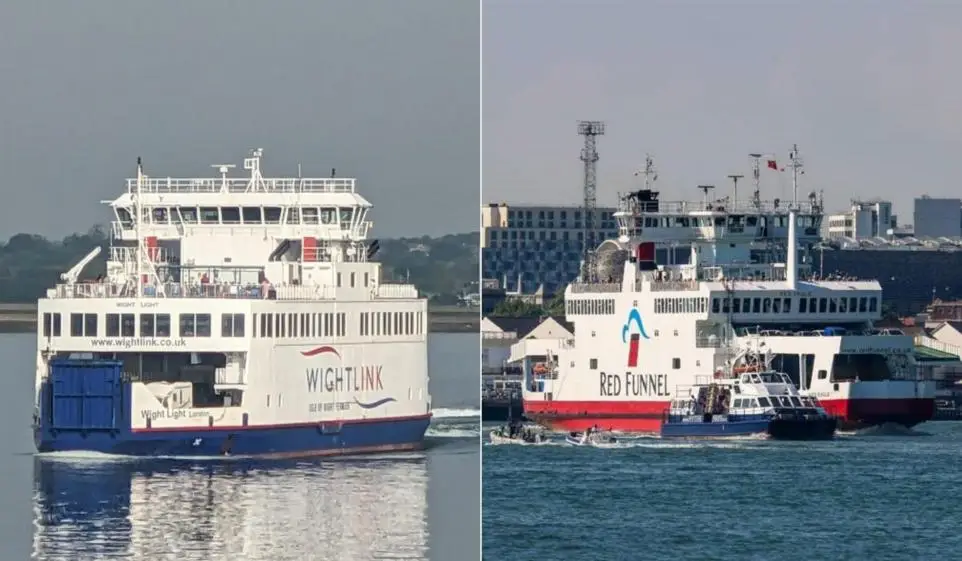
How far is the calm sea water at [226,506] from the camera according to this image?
17625mm

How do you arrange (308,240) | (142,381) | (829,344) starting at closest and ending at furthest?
(142,381) < (308,240) < (829,344)

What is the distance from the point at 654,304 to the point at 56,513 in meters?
13.9

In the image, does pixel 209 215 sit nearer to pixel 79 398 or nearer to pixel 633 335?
pixel 79 398

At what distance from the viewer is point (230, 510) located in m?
19.3

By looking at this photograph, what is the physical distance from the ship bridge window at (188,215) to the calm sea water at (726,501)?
3481mm

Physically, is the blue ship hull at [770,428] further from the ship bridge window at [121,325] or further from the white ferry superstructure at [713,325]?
the ship bridge window at [121,325]

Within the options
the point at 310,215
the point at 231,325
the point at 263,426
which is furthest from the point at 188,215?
the point at 263,426

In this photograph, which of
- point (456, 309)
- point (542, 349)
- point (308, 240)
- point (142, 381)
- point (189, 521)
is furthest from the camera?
point (542, 349)

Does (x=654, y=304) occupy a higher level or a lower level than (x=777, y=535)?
higher

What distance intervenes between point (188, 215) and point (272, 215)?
0.75 meters

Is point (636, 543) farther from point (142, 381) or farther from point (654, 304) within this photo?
point (654, 304)

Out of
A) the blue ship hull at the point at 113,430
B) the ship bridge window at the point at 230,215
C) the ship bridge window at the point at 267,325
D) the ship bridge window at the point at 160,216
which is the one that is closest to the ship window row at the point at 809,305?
the ship bridge window at the point at 230,215

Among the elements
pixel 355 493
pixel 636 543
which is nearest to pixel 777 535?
pixel 636 543

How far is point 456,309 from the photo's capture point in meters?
28.0
